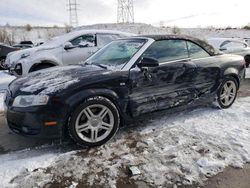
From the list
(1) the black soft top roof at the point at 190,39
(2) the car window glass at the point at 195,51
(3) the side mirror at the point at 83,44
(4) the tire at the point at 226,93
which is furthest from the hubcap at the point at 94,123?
(3) the side mirror at the point at 83,44

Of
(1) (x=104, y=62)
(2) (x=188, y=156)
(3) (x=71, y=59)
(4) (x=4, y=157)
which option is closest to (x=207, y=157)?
(2) (x=188, y=156)

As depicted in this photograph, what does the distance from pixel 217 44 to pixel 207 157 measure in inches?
290

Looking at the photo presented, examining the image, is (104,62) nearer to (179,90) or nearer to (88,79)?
(88,79)

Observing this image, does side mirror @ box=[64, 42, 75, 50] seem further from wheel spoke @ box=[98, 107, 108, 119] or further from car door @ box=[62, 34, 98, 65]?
wheel spoke @ box=[98, 107, 108, 119]

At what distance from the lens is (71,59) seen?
24.4 ft

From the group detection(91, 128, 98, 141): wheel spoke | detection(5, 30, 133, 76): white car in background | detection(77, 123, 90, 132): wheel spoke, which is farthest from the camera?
detection(5, 30, 133, 76): white car in background

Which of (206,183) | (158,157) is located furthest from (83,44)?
(206,183)

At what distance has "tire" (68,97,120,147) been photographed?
342 centimetres

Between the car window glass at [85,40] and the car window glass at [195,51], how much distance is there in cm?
383

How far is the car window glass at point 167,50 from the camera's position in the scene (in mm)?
4160

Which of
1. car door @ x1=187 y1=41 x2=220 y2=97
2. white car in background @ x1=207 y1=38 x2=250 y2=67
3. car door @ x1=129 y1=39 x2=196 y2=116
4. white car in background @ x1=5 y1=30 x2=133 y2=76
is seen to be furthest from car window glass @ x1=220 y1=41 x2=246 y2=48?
car door @ x1=129 y1=39 x2=196 y2=116

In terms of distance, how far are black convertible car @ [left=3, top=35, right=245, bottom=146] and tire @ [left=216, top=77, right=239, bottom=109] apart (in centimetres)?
2

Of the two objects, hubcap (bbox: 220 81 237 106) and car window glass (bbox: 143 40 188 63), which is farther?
hubcap (bbox: 220 81 237 106)

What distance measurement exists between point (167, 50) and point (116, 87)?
1214mm
